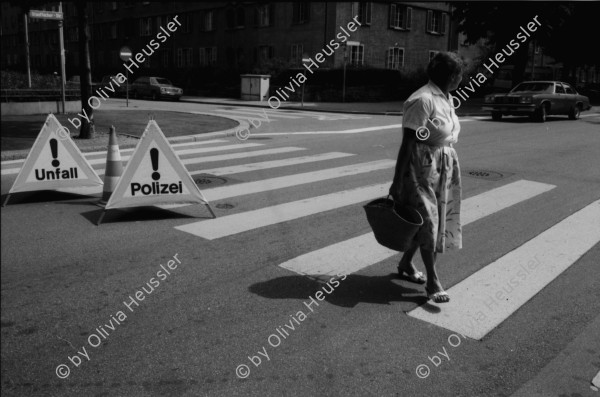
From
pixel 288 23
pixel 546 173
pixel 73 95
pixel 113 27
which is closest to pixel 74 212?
pixel 546 173

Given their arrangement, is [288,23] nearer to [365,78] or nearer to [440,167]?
[365,78]

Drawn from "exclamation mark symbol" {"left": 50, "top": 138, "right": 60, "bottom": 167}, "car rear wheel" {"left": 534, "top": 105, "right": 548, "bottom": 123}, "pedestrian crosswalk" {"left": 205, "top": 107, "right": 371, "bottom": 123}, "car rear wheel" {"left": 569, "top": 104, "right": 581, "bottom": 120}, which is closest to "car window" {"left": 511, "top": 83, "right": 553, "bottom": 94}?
"car rear wheel" {"left": 534, "top": 105, "right": 548, "bottom": 123}

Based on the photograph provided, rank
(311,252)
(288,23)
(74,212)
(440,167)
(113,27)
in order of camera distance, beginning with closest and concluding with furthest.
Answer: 1. (440,167)
2. (311,252)
3. (74,212)
4. (288,23)
5. (113,27)

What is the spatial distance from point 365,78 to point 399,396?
120 ft

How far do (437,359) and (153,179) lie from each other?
4127 millimetres

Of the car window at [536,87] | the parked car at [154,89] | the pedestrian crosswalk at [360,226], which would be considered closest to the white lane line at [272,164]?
the pedestrian crosswalk at [360,226]

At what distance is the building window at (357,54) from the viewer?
1601 inches

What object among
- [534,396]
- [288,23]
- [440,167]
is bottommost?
[534,396]

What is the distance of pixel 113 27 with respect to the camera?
57.3 m

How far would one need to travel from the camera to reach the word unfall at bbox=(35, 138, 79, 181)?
674 cm

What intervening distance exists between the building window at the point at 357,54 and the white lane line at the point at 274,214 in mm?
33812

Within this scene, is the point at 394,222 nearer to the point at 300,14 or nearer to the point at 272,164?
the point at 272,164

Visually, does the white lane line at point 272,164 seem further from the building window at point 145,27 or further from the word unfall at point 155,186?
the building window at point 145,27

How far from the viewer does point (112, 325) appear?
3.71m
